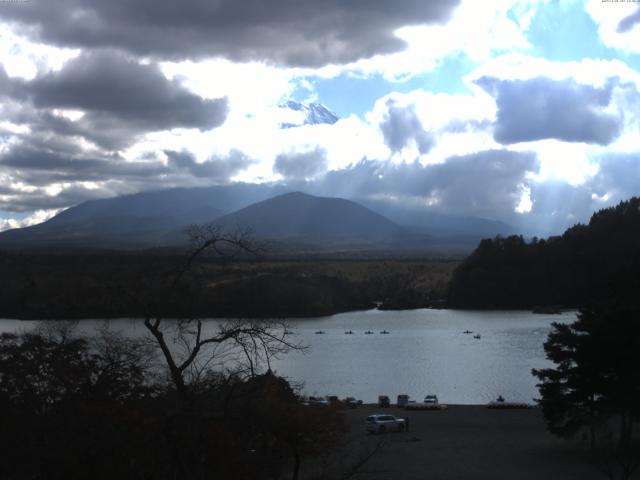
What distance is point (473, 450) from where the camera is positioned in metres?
22.0

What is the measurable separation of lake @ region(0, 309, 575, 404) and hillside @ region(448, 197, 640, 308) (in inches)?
605

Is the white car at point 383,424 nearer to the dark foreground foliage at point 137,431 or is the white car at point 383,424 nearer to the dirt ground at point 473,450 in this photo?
the dirt ground at point 473,450

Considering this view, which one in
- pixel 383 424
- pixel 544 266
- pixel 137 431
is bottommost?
pixel 383 424

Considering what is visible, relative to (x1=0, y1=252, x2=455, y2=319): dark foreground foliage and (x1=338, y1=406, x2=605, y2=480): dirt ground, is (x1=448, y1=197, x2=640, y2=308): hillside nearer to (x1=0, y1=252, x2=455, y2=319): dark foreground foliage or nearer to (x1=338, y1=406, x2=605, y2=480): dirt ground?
(x1=0, y1=252, x2=455, y2=319): dark foreground foliage

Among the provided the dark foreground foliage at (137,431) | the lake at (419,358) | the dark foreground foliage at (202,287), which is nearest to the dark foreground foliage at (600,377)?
the dark foreground foliage at (202,287)

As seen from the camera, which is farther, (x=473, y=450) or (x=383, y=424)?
(x=383, y=424)

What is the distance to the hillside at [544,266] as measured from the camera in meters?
92.4

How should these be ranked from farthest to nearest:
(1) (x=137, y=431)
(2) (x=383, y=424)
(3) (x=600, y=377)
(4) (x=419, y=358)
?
(4) (x=419, y=358) < (2) (x=383, y=424) < (3) (x=600, y=377) < (1) (x=137, y=431)

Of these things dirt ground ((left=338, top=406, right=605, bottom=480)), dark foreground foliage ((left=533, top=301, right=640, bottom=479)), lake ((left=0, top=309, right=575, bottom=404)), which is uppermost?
dark foreground foliage ((left=533, top=301, right=640, bottom=479))

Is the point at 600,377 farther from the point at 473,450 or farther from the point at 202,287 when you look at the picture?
the point at 202,287

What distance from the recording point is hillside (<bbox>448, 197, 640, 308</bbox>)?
9244 cm

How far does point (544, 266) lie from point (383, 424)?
74654mm

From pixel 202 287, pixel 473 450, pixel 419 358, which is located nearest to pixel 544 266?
pixel 419 358

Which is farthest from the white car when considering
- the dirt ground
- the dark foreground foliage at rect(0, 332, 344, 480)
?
the dark foreground foliage at rect(0, 332, 344, 480)
